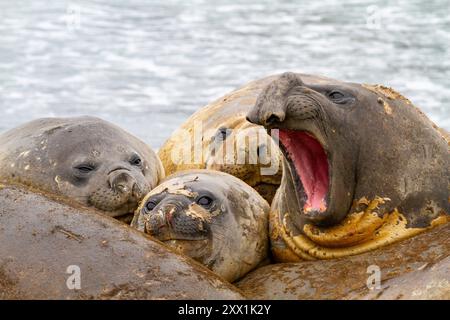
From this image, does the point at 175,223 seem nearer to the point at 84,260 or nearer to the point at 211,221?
the point at 211,221

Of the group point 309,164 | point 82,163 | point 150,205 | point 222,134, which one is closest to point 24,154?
point 82,163

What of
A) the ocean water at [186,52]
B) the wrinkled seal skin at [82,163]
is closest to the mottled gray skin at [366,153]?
the wrinkled seal skin at [82,163]

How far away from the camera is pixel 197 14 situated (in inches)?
871

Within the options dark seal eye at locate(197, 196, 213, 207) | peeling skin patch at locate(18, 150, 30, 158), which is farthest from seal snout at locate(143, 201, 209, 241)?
peeling skin patch at locate(18, 150, 30, 158)

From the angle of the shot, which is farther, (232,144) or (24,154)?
(232,144)

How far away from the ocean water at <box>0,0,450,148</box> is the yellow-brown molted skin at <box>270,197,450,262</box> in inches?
248

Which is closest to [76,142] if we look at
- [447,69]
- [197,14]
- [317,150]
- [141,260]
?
[317,150]

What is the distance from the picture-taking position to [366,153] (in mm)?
5109

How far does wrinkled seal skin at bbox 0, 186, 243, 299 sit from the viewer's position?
3969 millimetres

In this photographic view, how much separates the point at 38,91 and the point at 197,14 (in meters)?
7.59

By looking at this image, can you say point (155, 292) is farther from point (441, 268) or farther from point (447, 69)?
point (447, 69)

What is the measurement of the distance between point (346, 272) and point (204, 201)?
728mm

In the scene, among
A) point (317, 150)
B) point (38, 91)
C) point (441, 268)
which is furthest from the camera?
point (38, 91)
